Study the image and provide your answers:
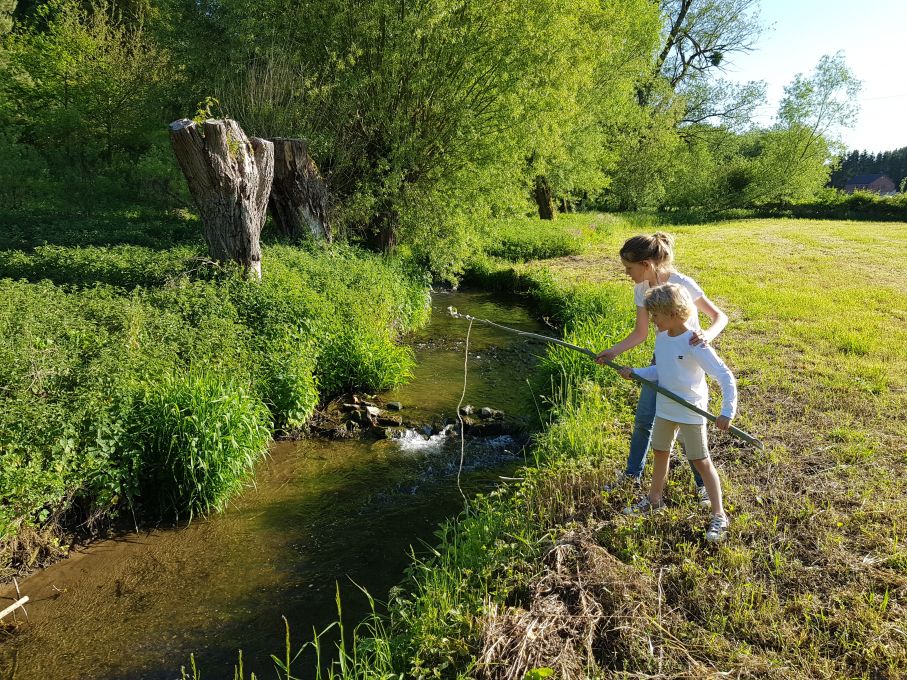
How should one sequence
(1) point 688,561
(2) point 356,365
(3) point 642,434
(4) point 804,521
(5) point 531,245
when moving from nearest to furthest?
(1) point 688,561 < (4) point 804,521 < (3) point 642,434 < (2) point 356,365 < (5) point 531,245

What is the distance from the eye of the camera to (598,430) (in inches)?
230

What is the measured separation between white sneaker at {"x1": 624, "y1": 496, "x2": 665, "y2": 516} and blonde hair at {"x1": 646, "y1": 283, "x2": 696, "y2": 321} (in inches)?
58.7

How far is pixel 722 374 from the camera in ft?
12.1

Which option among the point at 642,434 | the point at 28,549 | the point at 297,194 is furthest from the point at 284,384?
the point at 297,194

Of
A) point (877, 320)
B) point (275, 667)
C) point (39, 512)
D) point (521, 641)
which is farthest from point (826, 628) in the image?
point (877, 320)

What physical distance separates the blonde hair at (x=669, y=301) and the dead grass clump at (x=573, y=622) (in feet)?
5.63

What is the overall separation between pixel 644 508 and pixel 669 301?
1.65m

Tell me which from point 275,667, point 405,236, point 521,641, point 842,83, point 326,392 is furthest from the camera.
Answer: point 842,83

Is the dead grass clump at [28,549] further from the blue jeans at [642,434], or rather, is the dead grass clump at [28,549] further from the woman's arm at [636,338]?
the blue jeans at [642,434]

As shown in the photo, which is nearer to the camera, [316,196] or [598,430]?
[598,430]

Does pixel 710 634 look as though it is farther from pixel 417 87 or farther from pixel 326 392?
pixel 417 87

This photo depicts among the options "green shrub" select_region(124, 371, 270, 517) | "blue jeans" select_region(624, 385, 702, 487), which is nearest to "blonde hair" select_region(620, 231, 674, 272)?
"blue jeans" select_region(624, 385, 702, 487)

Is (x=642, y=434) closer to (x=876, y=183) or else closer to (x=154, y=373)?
(x=154, y=373)

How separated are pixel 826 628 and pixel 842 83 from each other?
4456cm
